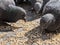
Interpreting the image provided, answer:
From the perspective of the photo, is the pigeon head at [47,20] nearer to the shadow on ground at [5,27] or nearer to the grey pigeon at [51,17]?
the grey pigeon at [51,17]

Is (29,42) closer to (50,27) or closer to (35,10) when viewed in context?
(50,27)

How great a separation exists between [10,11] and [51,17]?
27.8 inches

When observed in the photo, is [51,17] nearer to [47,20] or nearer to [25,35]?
[47,20]

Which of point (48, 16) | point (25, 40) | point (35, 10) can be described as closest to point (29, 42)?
point (25, 40)

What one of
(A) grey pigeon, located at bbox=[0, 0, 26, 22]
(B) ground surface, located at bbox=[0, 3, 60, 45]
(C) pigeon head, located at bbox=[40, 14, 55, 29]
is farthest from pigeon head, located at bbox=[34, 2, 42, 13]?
(C) pigeon head, located at bbox=[40, 14, 55, 29]

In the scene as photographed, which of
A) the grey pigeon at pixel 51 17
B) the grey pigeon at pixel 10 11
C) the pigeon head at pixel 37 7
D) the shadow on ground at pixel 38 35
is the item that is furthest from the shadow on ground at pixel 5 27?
the pigeon head at pixel 37 7

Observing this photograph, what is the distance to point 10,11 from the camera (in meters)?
3.05

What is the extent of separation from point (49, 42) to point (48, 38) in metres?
0.10

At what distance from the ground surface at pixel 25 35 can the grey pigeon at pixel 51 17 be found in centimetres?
15

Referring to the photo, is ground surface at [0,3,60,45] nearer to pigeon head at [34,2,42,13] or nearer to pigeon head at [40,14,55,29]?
pigeon head at [40,14,55,29]

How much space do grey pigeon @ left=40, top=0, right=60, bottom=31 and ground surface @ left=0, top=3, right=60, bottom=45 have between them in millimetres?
149

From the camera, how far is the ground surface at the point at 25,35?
2748 millimetres

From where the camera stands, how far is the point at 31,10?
4.13m

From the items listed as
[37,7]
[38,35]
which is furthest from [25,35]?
[37,7]
